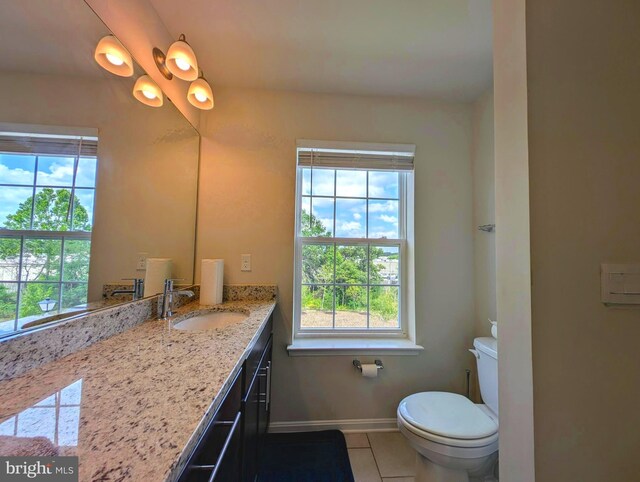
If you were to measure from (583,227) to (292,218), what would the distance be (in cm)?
141

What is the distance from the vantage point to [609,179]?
682 millimetres

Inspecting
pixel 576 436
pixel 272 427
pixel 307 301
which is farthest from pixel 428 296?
pixel 272 427

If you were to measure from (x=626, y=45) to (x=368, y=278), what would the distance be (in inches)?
59.9

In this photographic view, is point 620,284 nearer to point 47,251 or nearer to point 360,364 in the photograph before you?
point 360,364

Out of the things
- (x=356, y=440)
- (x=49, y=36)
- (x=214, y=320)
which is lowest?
(x=356, y=440)

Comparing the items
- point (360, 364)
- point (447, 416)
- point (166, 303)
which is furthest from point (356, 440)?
point (166, 303)

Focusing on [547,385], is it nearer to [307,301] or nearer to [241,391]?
[241,391]

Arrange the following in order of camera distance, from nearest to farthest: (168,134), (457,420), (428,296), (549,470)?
(549,470) → (457,420) → (168,134) → (428,296)

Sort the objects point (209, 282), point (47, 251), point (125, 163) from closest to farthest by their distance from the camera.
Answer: point (47, 251) < point (125, 163) < point (209, 282)

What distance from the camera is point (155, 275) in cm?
129

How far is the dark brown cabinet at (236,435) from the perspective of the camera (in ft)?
1.71

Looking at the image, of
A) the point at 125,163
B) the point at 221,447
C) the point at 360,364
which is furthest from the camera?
the point at 360,364

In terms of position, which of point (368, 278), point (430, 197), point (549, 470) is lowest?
→ point (549, 470)

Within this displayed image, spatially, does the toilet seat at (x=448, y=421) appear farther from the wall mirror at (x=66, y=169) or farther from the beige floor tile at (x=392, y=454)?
the wall mirror at (x=66, y=169)
